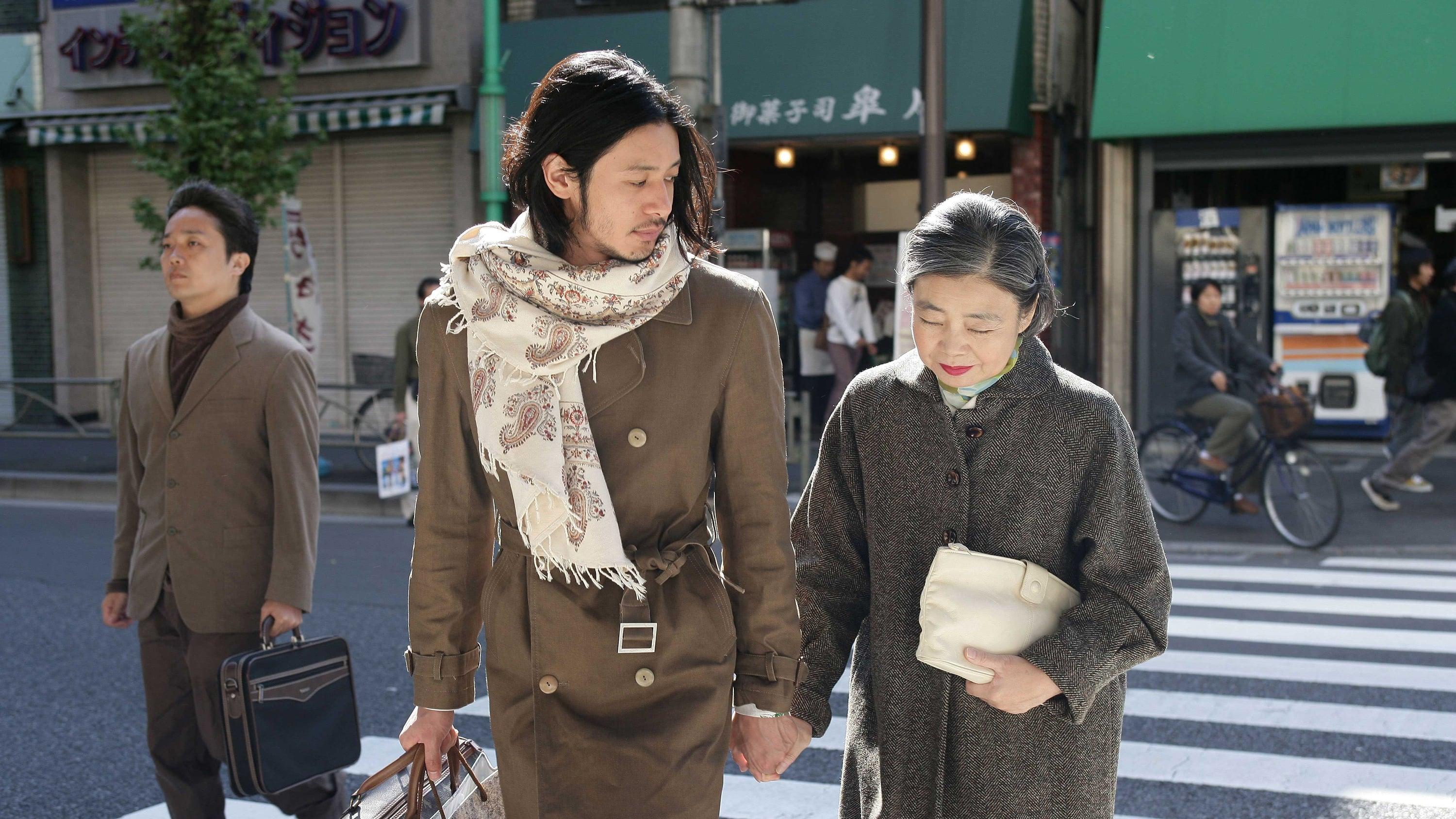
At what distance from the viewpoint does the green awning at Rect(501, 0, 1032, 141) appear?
14.0 metres

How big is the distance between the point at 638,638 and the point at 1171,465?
8771 millimetres

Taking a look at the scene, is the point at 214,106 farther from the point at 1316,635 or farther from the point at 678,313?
the point at 678,313

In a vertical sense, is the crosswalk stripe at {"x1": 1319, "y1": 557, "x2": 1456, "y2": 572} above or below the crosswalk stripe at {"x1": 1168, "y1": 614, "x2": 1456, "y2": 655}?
above

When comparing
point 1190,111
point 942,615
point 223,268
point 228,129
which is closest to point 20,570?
point 228,129

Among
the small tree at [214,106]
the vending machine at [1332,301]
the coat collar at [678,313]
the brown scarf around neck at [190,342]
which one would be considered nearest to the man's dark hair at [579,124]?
the coat collar at [678,313]

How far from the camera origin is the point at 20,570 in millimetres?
9352

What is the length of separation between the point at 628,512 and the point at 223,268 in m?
2.15

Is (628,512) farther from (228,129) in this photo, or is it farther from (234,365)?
(228,129)

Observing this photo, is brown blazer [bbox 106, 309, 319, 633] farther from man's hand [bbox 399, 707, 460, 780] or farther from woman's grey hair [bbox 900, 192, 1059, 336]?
woman's grey hair [bbox 900, 192, 1059, 336]

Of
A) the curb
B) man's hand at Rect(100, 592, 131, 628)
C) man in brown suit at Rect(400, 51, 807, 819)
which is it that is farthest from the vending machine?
man in brown suit at Rect(400, 51, 807, 819)

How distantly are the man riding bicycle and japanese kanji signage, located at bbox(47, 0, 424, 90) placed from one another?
9865 mm

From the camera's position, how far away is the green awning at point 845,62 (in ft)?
45.9

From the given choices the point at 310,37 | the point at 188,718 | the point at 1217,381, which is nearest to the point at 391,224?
the point at 310,37

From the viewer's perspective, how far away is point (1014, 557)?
8.00 ft
